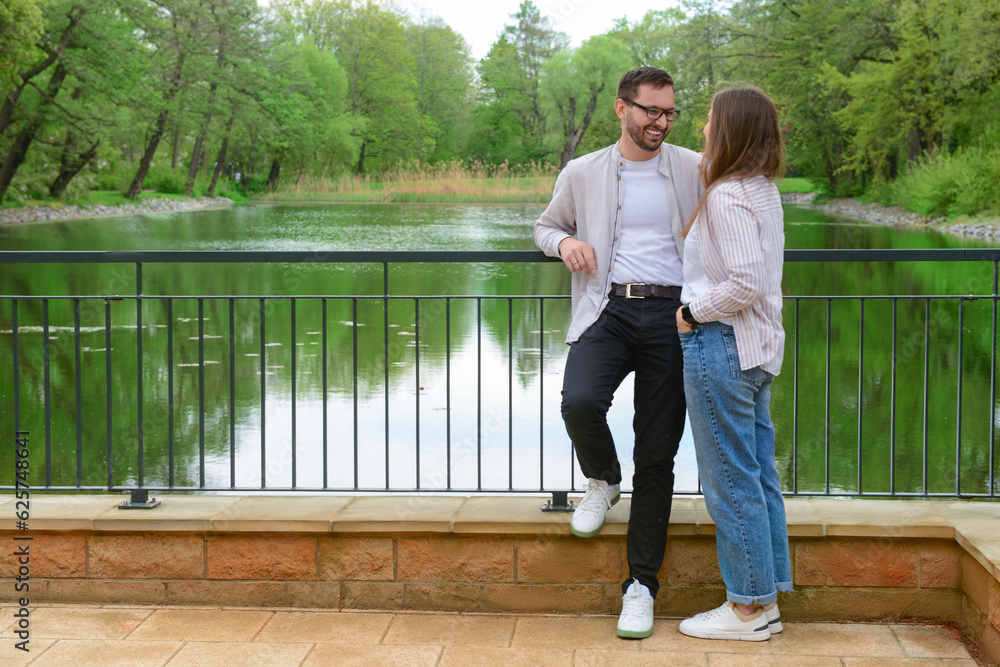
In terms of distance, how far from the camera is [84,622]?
3.35 metres

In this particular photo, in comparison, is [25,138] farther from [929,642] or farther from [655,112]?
[929,642]

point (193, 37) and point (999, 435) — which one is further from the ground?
point (193, 37)

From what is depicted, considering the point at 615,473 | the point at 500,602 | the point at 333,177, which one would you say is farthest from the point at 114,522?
the point at 333,177

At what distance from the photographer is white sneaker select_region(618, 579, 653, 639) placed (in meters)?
3.19

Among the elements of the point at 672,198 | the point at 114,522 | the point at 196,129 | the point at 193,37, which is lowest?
the point at 114,522

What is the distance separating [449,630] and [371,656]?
0.31 meters

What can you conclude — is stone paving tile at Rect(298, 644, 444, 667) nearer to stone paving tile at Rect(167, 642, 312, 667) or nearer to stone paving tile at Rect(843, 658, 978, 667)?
stone paving tile at Rect(167, 642, 312, 667)

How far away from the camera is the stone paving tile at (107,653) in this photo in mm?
3014

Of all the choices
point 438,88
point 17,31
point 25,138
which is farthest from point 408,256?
point 438,88

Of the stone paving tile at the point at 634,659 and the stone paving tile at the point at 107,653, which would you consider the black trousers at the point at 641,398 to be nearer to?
the stone paving tile at the point at 634,659

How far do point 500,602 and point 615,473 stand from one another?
59 centimetres

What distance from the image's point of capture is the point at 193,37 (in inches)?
1642

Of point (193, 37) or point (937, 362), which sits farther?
point (193, 37)

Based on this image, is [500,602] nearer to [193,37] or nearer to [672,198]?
[672,198]
